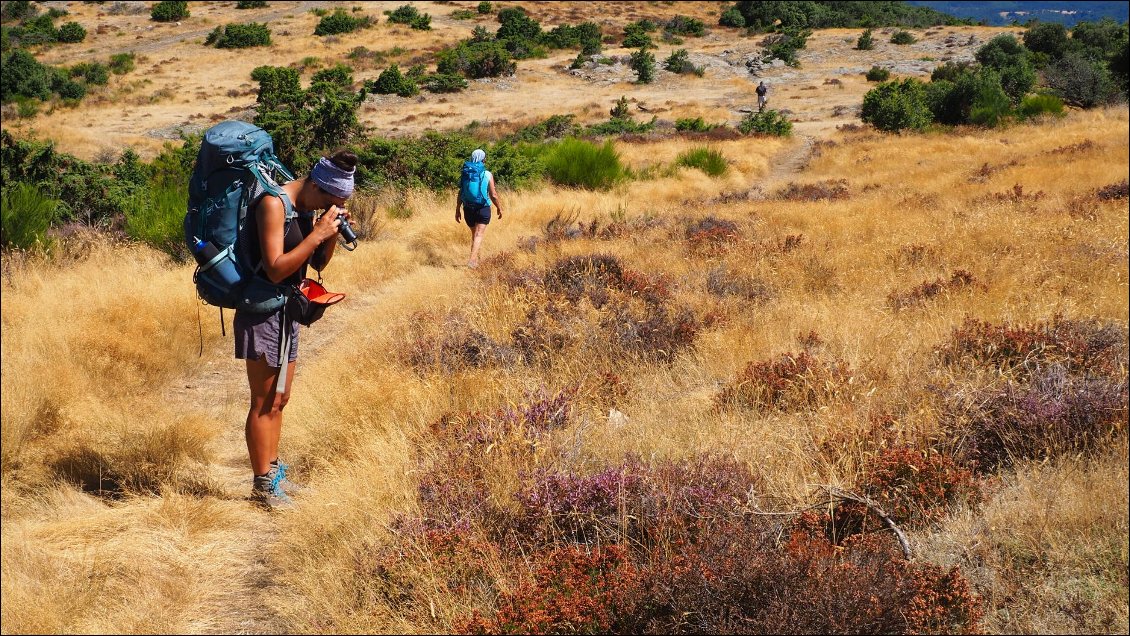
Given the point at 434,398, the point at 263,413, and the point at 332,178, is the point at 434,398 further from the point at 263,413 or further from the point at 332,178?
the point at 332,178

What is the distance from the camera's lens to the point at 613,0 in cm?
7381

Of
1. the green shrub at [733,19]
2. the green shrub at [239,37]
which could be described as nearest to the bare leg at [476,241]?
the green shrub at [239,37]

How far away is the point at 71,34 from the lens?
52.7m

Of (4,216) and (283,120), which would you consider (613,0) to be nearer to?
(283,120)

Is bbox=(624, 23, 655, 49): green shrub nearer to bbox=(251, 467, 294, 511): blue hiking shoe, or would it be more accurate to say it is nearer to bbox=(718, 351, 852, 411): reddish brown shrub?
bbox=(718, 351, 852, 411): reddish brown shrub

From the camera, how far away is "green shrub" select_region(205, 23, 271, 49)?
49.9m

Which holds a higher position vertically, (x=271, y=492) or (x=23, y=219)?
(x=23, y=219)

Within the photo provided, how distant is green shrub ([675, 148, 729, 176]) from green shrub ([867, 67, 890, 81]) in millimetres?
26470

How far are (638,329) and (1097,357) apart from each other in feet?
Result: 9.16

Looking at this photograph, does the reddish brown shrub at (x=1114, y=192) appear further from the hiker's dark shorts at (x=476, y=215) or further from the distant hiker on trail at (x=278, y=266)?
the distant hiker on trail at (x=278, y=266)

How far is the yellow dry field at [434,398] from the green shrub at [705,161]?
5.31 metres

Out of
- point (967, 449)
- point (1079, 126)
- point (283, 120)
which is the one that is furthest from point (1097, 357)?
point (1079, 126)

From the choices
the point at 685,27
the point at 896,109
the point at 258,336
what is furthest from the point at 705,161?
the point at 685,27

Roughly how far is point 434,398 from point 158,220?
6781 mm
